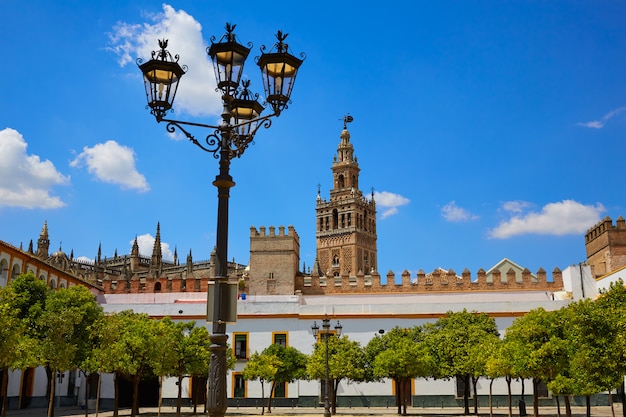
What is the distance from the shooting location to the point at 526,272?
3909 cm

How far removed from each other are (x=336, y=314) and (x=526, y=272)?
13701 millimetres

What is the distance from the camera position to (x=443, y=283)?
3975 cm

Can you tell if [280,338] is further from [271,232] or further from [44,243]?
[44,243]

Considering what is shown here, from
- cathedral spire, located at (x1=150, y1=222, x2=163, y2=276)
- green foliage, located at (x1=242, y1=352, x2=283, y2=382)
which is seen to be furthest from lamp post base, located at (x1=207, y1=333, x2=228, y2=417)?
cathedral spire, located at (x1=150, y1=222, x2=163, y2=276)

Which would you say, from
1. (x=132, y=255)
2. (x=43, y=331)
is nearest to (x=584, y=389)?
(x=43, y=331)

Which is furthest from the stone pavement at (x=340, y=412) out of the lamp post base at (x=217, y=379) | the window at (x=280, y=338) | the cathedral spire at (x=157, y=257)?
the cathedral spire at (x=157, y=257)

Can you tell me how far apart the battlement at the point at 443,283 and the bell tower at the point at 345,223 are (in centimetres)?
3735

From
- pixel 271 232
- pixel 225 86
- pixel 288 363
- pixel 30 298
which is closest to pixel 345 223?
pixel 271 232

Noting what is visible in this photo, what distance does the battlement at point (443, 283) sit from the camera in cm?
3853

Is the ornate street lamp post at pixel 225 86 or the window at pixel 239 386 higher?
the ornate street lamp post at pixel 225 86

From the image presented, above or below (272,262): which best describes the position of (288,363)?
below

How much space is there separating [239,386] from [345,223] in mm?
50115

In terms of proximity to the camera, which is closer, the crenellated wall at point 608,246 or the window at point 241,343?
the window at point 241,343

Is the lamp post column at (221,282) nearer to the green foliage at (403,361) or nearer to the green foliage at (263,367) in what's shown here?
the green foliage at (403,361)
